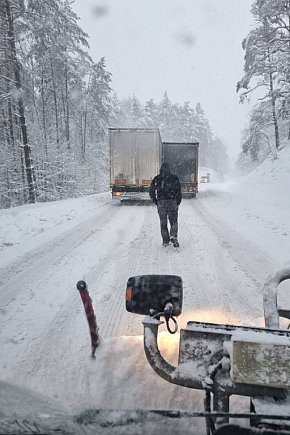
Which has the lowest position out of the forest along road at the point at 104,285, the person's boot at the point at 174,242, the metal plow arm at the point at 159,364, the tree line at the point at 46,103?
the forest along road at the point at 104,285

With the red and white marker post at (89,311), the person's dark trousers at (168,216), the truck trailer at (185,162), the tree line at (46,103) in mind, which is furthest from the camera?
the truck trailer at (185,162)

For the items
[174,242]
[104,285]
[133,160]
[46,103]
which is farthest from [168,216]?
[46,103]

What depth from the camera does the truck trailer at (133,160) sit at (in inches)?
655

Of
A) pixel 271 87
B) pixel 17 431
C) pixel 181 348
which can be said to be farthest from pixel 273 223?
pixel 271 87

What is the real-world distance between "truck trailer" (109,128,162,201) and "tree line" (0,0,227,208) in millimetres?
5048

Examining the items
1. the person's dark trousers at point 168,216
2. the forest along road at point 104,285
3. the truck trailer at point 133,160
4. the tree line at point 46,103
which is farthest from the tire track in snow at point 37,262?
the tree line at point 46,103

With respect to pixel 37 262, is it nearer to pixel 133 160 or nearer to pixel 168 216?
pixel 168 216

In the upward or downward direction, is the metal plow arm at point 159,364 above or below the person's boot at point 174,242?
above

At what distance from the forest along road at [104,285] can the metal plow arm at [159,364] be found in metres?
1.01

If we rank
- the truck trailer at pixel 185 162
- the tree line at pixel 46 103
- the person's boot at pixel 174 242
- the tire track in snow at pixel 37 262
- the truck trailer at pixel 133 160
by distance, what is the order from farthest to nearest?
the truck trailer at pixel 185 162
the tree line at pixel 46 103
the truck trailer at pixel 133 160
the person's boot at pixel 174 242
the tire track in snow at pixel 37 262

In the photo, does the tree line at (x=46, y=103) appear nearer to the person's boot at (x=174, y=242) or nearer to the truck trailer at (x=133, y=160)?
the truck trailer at (x=133, y=160)

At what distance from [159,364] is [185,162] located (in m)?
18.3

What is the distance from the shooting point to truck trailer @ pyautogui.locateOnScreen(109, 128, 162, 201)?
16.6 metres

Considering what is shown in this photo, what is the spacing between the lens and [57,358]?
3.09 metres
